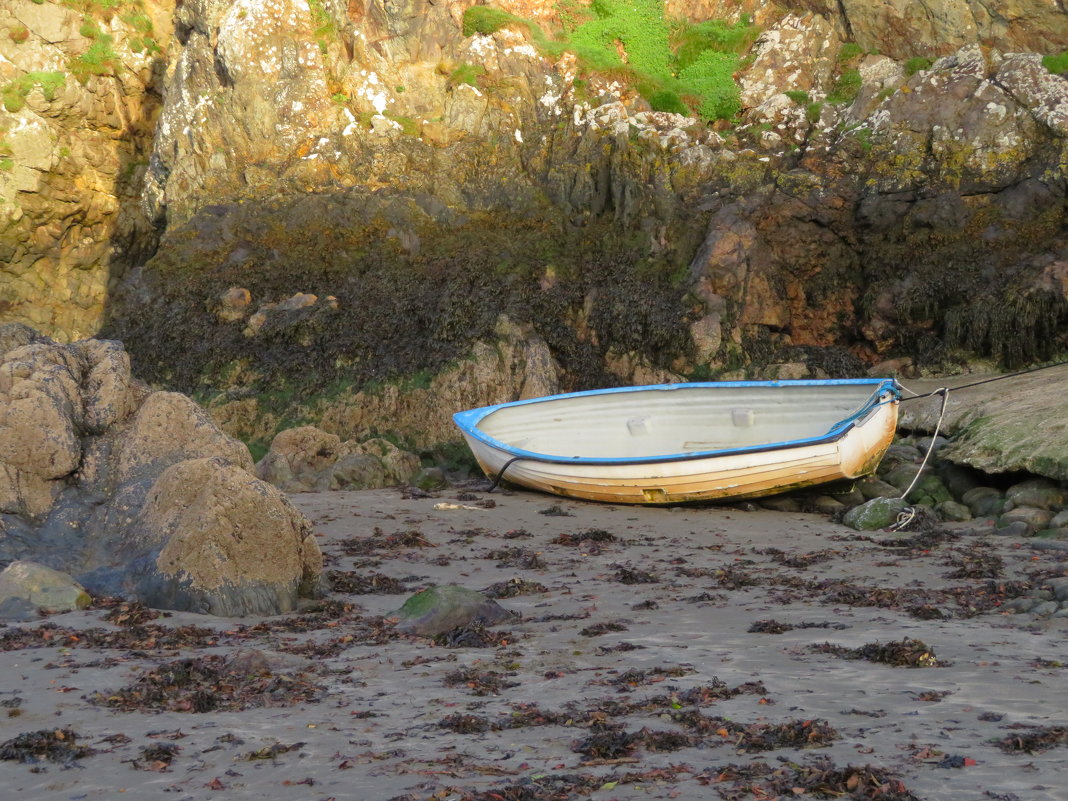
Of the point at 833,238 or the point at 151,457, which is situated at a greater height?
the point at 833,238

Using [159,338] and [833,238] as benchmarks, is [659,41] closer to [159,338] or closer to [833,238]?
[833,238]

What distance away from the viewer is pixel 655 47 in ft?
77.1

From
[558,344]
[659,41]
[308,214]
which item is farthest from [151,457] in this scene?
[659,41]

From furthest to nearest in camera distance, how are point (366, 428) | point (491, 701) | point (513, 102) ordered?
point (513, 102), point (366, 428), point (491, 701)

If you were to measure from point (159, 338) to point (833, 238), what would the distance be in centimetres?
1227

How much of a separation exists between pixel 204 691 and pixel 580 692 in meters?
1.88

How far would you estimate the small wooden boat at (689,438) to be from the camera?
11.6 m

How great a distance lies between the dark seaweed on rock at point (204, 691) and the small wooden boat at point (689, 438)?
708 cm

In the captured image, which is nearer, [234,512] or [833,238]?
[234,512]

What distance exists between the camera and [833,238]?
18031 mm

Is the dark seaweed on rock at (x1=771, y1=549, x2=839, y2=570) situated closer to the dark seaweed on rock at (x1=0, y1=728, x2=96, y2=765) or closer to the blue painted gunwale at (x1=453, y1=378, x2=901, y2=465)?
the blue painted gunwale at (x1=453, y1=378, x2=901, y2=465)

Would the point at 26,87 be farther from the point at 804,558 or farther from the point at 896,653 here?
the point at 896,653

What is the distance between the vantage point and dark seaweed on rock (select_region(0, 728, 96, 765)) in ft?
13.9

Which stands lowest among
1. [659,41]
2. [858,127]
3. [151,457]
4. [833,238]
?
[151,457]
